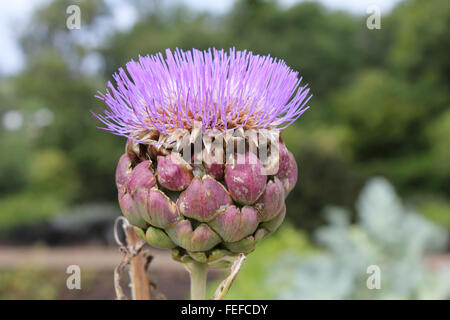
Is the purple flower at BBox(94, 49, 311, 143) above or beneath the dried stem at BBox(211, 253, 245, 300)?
above

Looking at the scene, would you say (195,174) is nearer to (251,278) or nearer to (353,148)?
(251,278)

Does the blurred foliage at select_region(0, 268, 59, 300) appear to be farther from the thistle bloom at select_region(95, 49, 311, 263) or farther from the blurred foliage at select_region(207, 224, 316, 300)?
the thistle bloom at select_region(95, 49, 311, 263)

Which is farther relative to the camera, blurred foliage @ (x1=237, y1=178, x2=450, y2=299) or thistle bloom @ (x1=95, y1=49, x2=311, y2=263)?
blurred foliage @ (x1=237, y1=178, x2=450, y2=299)

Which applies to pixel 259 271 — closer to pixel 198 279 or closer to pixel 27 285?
pixel 27 285

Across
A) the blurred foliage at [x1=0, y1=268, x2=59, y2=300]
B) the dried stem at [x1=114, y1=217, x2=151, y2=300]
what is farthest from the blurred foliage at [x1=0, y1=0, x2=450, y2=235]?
the dried stem at [x1=114, y1=217, x2=151, y2=300]

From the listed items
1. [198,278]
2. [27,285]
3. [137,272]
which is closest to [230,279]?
[198,278]

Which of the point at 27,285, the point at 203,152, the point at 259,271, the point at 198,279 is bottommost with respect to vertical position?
the point at 27,285

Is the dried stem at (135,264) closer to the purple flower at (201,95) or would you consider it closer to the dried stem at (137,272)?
the dried stem at (137,272)
